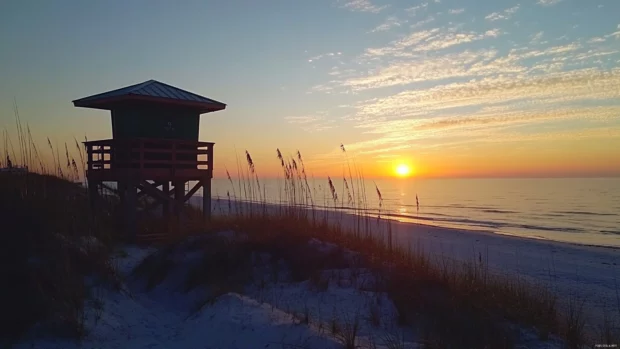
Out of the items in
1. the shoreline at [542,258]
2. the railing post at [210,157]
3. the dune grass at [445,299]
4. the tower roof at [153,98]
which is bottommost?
the shoreline at [542,258]

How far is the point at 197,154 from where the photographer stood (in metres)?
13.2

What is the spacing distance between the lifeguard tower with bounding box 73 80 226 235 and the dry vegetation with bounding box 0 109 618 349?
2.66 m

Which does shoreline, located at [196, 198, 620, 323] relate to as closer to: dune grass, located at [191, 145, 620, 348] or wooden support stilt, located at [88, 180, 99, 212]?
dune grass, located at [191, 145, 620, 348]

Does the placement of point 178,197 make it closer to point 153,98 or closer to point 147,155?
point 147,155

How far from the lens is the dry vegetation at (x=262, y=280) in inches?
199

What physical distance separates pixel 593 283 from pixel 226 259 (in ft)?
28.6

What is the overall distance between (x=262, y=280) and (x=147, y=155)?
709 cm

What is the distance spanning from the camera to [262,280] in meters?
7.06

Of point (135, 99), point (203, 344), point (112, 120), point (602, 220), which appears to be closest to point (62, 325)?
point (203, 344)

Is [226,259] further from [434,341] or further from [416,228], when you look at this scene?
[416,228]

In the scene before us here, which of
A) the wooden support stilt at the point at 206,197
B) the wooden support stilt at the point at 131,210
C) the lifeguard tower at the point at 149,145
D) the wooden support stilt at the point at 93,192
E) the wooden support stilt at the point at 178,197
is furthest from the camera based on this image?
the wooden support stilt at the point at 178,197

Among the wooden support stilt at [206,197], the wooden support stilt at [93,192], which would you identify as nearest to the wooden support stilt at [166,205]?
the wooden support stilt at [206,197]

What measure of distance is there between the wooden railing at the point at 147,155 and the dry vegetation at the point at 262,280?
106 inches

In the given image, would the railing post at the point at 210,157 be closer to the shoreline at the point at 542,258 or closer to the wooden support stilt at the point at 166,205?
the shoreline at the point at 542,258
